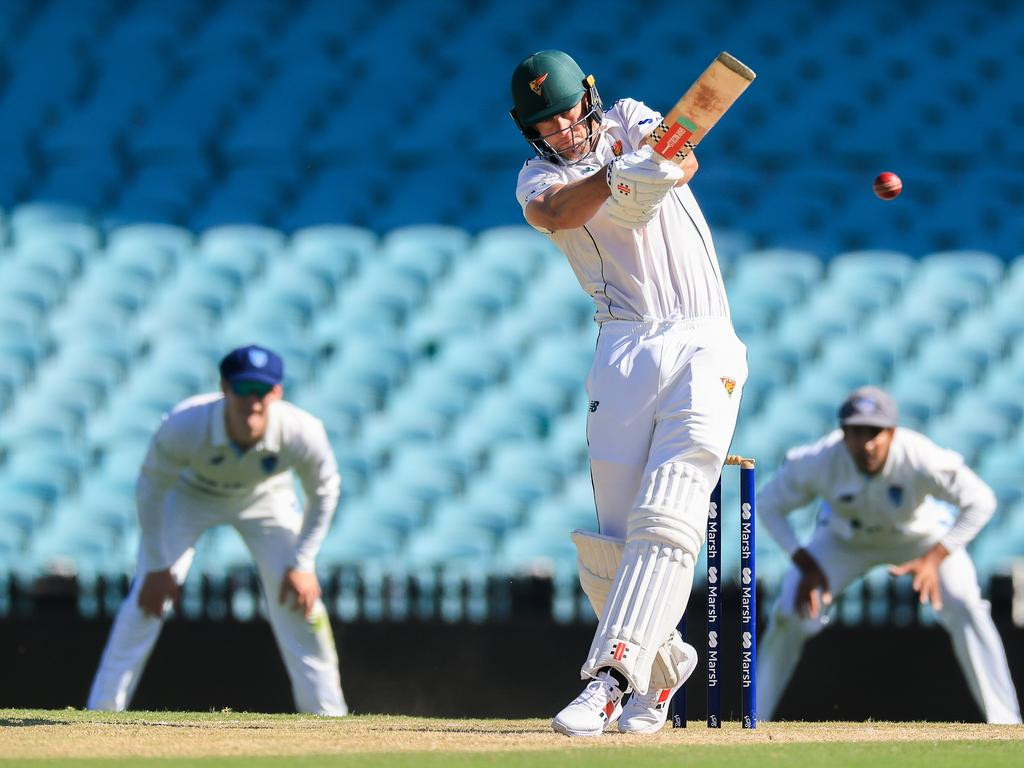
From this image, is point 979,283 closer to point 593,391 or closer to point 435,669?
point 435,669

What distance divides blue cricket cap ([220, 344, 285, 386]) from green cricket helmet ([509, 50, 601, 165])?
229cm

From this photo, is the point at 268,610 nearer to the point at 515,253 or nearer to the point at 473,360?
the point at 473,360

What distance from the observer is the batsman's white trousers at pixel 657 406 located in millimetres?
3861

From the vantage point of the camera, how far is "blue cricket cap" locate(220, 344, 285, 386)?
6062 mm

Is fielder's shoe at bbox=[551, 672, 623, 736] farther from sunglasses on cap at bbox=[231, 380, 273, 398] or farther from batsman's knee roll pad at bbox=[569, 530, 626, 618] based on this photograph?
sunglasses on cap at bbox=[231, 380, 273, 398]

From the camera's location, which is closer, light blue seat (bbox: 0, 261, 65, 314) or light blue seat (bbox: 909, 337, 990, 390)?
light blue seat (bbox: 0, 261, 65, 314)

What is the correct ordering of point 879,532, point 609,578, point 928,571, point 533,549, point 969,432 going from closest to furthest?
1. point 609,578
2. point 928,571
3. point 879,532
4. point 533,549
5. point 969,432

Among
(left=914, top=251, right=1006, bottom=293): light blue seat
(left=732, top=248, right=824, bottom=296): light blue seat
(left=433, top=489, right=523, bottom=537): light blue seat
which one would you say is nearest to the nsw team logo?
(left=433, top=489, right=523, bottom=537): light blue seat

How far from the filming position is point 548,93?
3939 millimetres

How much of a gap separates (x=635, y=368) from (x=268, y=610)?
10.5 ft

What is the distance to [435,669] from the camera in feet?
23.6

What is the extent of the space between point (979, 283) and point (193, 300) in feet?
14.7

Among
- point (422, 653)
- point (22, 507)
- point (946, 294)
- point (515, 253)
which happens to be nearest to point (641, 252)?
point (422, 653)

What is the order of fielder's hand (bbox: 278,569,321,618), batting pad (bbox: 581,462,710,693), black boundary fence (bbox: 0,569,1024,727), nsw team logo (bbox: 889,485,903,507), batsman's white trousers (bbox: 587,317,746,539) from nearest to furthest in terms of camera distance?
batting pad (bbox: 581,462,710,693), batsman's white trousers (bbox: 587,317,746,539), fielder's hand (bbox: 278,569,321,618), nsw team logo (bbox: 889,485,903,507), black boundary fence (bbox: 0,569,1024,727)
